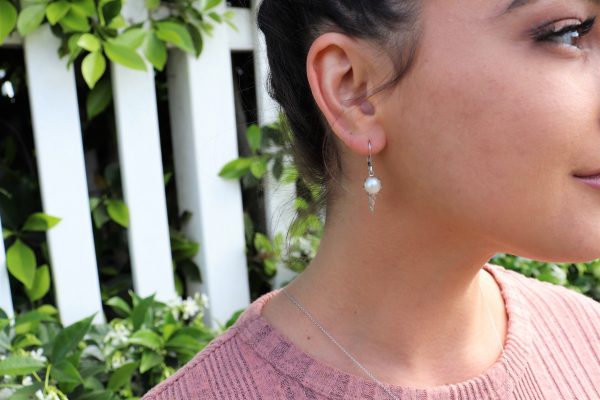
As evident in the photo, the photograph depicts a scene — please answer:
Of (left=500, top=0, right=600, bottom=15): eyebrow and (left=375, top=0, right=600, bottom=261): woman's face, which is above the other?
(left=500, top=0, right=600, bottom=15): eyebrow

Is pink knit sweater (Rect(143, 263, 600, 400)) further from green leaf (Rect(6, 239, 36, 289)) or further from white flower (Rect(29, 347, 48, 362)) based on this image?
green leaf (Rect(6, 239, 36, 289))

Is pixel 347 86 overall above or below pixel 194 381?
above

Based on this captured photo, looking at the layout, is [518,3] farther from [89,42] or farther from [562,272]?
[562,272]

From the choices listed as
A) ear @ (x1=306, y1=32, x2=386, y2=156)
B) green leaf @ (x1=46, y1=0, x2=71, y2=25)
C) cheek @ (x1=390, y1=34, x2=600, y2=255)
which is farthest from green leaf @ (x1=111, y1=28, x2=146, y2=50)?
cheek @ (x1=390, y1=34, x2=600, y2=255)

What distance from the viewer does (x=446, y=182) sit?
0.95 m

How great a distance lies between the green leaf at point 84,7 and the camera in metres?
1.54

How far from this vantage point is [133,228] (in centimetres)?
173

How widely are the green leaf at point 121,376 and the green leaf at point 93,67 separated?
0.61 metres

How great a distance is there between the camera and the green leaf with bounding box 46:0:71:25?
1501mm

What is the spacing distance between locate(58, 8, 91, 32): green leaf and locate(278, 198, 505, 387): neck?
0.77 m

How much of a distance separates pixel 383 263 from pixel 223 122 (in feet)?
2.88

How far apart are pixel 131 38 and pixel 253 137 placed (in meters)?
0.44

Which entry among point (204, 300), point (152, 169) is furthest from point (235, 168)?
point (204, 300)

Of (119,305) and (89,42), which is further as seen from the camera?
(119,305)
